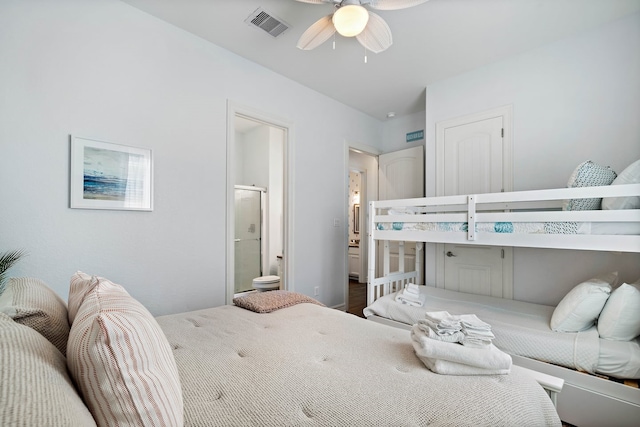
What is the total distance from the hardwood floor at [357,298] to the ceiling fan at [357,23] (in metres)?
3.07

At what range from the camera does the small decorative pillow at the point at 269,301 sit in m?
1.84

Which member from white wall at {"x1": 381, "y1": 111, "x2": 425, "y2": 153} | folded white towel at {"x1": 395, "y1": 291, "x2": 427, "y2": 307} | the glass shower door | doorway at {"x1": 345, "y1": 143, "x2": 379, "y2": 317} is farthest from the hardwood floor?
white wall at {"x1": 381, "y1": 111, "x2": 425, "y2": 153}

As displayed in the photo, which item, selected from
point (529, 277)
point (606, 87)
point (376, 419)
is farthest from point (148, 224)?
point (606, 87)

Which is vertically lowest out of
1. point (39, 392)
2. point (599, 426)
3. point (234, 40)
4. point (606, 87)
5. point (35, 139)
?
point (599, 426)

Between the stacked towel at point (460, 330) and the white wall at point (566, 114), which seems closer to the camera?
the stacked towel at point (460, 330)

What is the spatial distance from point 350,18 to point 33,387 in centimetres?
200

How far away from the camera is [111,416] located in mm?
589

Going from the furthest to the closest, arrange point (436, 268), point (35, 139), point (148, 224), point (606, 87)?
1. point (436, 268)
2. point (606, 87)
3. point (148, 224)
4. point (35, 139)

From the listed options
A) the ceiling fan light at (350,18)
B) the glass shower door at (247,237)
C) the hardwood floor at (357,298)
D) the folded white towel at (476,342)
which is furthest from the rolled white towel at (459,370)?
the glass shower door at (247,237)

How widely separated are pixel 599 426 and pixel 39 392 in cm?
244

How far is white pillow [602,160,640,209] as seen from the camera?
1694 mm

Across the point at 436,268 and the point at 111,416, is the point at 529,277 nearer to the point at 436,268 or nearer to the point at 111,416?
the point at 436,268

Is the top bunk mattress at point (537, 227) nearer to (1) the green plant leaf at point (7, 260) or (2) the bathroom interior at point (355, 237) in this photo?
(1) the green plant leaf at point (7, 260)

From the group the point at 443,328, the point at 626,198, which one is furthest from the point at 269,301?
the point at 626,198
